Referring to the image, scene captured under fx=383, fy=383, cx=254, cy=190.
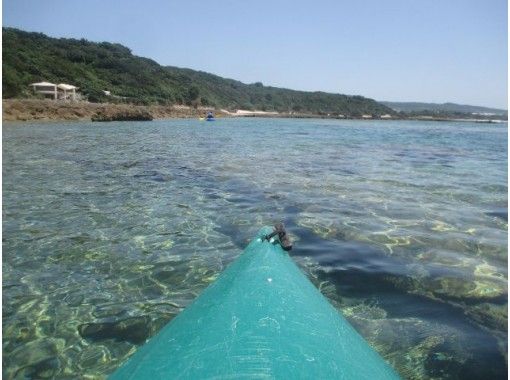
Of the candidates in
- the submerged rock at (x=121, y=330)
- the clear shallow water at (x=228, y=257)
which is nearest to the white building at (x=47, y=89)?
the clear shallow water at (x=228, y=257)

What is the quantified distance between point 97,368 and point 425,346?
286 centimetres

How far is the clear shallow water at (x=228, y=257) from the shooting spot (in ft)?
11.4

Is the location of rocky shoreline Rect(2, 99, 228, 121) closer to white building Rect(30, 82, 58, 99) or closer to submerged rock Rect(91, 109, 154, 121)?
submerged rock Rect(91, 109, 154, 121)

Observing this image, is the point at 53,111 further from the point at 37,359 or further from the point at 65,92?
the point at 37,359

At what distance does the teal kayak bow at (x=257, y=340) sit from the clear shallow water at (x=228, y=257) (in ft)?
4.48

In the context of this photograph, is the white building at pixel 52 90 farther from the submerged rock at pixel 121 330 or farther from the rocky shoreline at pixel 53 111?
the submerged rock at pixel 121 330

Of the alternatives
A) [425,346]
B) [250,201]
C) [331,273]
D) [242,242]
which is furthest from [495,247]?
[250,201]

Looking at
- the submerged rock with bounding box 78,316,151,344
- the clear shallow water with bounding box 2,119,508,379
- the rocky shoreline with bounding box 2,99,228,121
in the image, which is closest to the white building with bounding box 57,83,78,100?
the rocky shoreline with bounding box 2,99,228,121

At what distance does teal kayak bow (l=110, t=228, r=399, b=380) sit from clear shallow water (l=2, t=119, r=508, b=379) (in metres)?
1.36

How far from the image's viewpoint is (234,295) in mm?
2285

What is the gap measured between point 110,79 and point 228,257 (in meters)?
90.4

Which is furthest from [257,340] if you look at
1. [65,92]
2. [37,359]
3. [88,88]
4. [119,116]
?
[88,88]

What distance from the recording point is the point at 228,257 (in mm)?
5359

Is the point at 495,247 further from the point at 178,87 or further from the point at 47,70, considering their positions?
the point at 178,87
